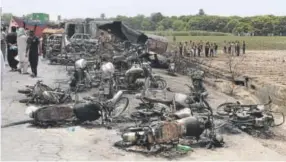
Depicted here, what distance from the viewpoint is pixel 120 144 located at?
9.77 metres

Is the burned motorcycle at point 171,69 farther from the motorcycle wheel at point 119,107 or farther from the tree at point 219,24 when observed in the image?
the tree at point 219,24

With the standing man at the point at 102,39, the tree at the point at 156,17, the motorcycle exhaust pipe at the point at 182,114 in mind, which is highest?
the standing man at the point at 102,39

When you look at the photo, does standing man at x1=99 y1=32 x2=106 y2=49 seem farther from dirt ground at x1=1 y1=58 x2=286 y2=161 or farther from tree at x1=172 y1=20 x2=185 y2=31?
tree at x1=172 y1=20 x2=185 y2=31

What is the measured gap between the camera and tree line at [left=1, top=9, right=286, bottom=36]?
149m

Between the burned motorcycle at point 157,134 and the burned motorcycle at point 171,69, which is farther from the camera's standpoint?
the burned motorcycle at point 171,69

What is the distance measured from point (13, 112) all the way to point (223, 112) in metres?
4.98

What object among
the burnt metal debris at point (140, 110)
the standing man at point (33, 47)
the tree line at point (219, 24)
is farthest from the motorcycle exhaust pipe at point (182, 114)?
the tree line at point (219, 24)

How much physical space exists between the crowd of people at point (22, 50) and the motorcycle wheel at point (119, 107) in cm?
669

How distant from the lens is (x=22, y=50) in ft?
61.6

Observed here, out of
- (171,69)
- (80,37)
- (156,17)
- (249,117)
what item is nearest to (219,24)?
(156,17)

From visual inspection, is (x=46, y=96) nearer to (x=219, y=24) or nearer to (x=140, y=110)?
(x=140, y=110)

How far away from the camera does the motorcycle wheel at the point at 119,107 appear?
11812 mm

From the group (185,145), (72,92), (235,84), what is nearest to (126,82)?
(72,92)

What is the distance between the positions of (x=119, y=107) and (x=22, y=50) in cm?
776
